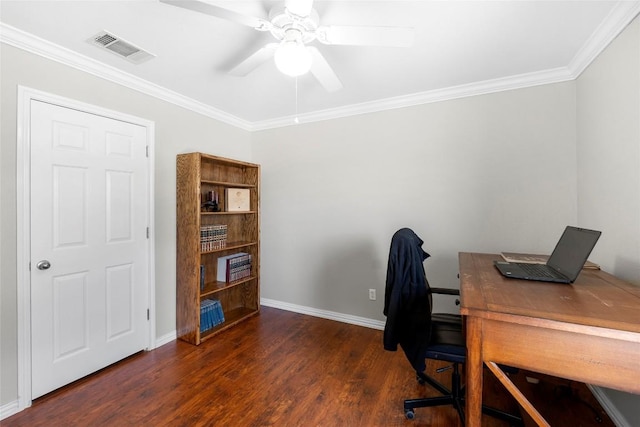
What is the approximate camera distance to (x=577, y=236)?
1.45 m

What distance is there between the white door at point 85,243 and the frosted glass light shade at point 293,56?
171 cm

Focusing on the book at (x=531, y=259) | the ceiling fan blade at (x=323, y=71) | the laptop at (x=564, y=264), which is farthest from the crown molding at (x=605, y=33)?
the ceiling fan blade at (x=323, y=71)

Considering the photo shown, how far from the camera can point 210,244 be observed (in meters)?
2.86

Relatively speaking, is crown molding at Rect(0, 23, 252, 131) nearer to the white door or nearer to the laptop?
the white door

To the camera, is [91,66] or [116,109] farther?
[116,109]

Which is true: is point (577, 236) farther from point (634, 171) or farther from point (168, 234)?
point (168, 234)

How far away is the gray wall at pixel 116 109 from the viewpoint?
5.64 feet

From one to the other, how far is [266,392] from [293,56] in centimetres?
216

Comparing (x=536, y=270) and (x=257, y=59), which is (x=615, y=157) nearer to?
(x=536, y=270)

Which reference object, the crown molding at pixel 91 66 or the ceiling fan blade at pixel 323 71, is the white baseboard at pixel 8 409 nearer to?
the crown molding at pixel 91 66

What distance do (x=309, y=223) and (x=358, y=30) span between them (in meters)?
2.24

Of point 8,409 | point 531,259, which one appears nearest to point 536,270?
point 531,259

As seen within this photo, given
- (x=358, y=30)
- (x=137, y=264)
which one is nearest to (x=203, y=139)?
(x=137, y=264)

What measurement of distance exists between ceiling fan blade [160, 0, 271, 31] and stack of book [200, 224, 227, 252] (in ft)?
6.52
